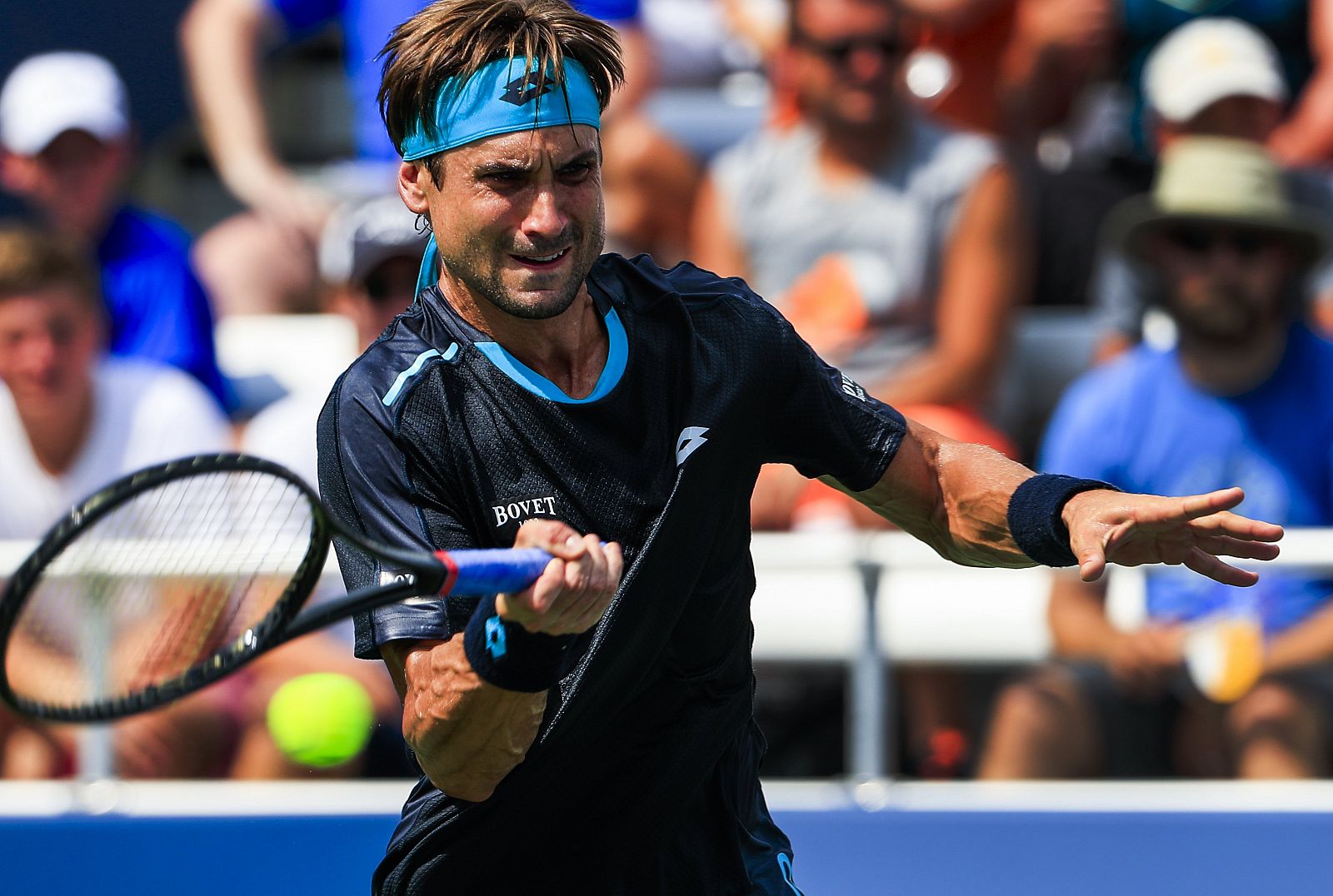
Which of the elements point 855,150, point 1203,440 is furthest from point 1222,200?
point 855,150

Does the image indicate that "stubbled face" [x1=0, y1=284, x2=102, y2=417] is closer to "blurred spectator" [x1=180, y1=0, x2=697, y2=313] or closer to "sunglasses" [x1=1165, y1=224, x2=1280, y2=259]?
"blurred spectator" [x1=180, y1=0, x2=697, y2=313]

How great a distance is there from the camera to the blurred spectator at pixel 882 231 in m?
4.73

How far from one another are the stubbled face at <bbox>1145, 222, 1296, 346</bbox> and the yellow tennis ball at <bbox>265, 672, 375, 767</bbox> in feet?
7.23

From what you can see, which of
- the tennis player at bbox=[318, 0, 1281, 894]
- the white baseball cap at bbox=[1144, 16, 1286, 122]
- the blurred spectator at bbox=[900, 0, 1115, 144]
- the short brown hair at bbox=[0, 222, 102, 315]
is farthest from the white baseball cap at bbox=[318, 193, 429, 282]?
the white baseball cap at bbox=[1144, 16, 1286, 122]

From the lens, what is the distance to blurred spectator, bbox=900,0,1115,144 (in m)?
5.24

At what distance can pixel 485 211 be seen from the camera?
2.28 metres

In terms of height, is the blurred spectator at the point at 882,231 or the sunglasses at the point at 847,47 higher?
the sunglasses at the point at 847,47

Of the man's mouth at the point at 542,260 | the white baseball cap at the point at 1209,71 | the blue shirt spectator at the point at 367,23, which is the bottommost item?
the man's mouth at the point at 542,260

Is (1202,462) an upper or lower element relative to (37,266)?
lower

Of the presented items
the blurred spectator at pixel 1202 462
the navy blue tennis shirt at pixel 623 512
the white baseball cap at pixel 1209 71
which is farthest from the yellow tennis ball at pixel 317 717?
the white baseball cap at pixel 1209 71

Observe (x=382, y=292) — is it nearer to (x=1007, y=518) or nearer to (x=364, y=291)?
(x=364, y=291)

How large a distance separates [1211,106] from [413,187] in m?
3.14

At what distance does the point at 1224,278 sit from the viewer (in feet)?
14.7

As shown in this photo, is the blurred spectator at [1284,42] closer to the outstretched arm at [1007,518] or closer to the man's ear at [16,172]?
the outstretched arm at [1007,518]
